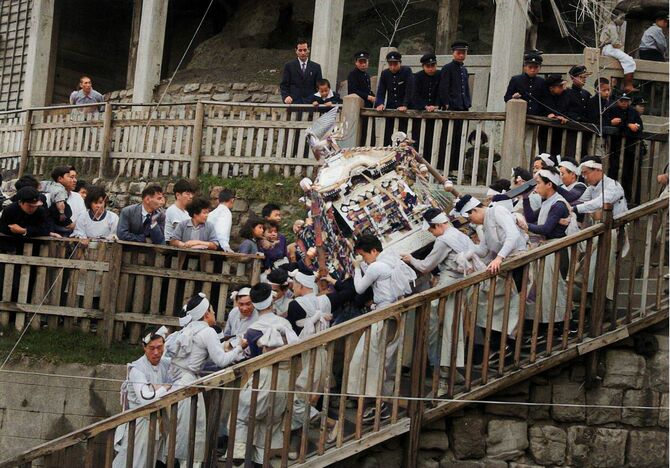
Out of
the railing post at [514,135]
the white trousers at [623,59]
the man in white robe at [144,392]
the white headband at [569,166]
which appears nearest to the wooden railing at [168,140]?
the railing post at [514,135]

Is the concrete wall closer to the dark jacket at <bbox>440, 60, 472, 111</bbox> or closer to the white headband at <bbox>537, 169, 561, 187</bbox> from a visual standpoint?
the white headband at <bbox>537, 169, 561, 187</bbox>

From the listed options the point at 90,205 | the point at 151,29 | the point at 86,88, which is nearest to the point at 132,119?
Result: the point at 86,88

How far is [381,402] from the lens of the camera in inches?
406

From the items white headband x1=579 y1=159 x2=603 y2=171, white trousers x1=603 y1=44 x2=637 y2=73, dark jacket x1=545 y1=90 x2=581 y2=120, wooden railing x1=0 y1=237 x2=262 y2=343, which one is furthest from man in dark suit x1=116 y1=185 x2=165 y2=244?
white trousers x1=603 y1=44 x2=637 y2=73

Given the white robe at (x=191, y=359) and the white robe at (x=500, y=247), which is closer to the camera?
the white robe at (x=191, y=359)

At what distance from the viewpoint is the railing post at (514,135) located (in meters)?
13.6

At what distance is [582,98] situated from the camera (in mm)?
14125

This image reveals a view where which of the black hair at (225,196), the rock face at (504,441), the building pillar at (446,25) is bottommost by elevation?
the rock face at (504,441)

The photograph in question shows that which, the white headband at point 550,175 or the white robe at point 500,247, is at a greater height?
the white headband at point 550,175

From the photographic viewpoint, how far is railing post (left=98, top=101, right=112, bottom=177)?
18438mm

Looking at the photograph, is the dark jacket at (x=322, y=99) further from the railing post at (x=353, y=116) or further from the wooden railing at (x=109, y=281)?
the wooden railing at (x=109, y=281)

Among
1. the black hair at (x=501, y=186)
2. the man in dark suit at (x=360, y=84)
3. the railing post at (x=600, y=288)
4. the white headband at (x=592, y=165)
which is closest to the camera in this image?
the railing post at (x=600, y=288)

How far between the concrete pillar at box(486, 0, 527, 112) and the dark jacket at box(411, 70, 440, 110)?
146cm

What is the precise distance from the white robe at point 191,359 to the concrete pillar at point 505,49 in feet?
21.4
